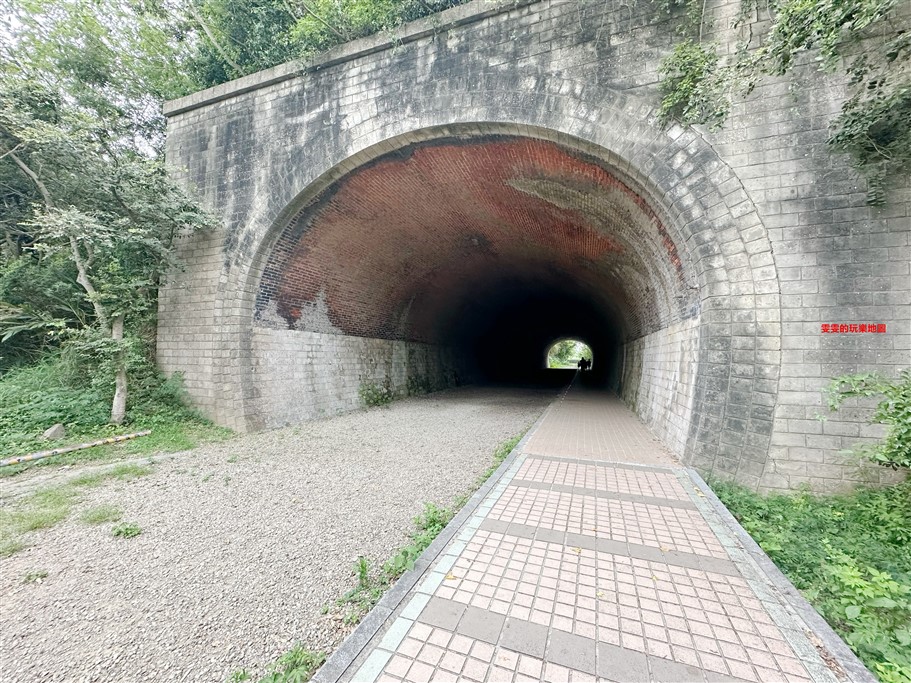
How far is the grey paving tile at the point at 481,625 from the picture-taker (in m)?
2.10

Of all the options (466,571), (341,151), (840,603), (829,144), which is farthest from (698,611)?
(341,151)

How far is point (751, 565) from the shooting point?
2.77 meters

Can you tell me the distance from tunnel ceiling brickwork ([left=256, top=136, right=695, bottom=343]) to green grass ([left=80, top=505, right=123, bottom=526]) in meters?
4.60

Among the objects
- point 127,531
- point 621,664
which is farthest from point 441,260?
point 621,664

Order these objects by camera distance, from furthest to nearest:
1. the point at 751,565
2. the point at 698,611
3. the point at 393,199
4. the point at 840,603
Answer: the point at 393,199, the point at 751,565, the point at 840,603, the point at 698,611

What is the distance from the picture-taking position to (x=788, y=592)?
2441mm

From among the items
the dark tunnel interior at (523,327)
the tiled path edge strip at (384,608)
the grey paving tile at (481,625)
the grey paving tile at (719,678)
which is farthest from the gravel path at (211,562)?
the dark tunnel interior at (523,327)

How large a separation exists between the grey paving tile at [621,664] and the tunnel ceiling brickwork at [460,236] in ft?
16.7

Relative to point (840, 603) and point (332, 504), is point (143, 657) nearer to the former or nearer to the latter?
point (332, 504)

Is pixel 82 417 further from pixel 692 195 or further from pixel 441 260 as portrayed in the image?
pixel 692 195

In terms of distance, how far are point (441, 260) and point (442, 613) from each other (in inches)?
409

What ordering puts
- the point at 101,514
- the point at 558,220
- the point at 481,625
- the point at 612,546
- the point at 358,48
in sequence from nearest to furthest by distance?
the point at 481,625 < the point at 612,546 < the point at 101,514 < the point at 358,48 < the point at 558,220

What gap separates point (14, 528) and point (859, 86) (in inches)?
414

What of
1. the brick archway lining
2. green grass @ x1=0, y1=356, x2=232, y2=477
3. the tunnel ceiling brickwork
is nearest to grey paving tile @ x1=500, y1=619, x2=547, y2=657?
the brick archway lining
